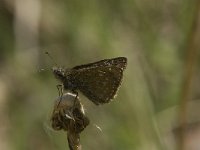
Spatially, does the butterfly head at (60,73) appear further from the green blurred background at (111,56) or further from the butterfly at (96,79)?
the green blurred background at (111,56)

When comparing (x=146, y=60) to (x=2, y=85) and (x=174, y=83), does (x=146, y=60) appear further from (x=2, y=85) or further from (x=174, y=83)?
(x=2, y=85)

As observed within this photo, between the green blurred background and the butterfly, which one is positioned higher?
Answer: the green blurred background

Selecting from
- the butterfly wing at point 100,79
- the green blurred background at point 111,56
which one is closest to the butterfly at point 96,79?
the butterfly wing at point 100,79

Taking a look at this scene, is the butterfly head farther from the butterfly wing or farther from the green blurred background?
the green blurred background

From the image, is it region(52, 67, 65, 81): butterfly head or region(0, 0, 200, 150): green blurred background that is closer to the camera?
region(52, 67, 65, 81): butterfly head

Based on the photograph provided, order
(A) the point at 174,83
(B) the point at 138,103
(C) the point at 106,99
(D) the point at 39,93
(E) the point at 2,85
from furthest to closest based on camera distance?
(E) the point at 2,85
(D) the point at 39,93
(A) the point at 174,83
(B) the point at 138,103
(C) the point at 106,99

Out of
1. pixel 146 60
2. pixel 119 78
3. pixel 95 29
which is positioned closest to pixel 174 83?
pixel 146 60

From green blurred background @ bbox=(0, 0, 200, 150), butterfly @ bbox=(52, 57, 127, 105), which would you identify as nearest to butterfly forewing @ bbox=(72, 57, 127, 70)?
butterfly @ bbox=(52, 57, 127, 105)
